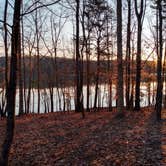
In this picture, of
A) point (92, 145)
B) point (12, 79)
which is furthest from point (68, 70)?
point (12, 79)

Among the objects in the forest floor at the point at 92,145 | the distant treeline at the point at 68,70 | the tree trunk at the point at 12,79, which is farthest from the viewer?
the distant treeline at the point at 68,70

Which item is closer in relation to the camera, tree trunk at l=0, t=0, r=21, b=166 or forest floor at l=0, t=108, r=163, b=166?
tree trunk at l=0, t=0, r=21, b=166

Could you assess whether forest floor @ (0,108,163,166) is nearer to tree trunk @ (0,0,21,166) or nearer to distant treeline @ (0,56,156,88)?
tree trunk @ (0,0,21,166)

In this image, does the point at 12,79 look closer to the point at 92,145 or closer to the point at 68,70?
the point at 92,145

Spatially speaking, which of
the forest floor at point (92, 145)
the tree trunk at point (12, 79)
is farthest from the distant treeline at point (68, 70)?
the tree trunk at point (12, 79)

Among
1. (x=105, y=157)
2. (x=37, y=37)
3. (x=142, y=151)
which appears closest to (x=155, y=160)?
(x=142, y=151)

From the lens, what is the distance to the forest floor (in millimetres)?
7221

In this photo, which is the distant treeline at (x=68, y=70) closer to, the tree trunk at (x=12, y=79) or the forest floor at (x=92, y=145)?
the forest floor at (x=92, y=145)

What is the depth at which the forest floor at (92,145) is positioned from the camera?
7.22 metres

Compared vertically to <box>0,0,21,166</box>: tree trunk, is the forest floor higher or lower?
lower

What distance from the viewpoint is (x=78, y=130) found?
11.2 metres

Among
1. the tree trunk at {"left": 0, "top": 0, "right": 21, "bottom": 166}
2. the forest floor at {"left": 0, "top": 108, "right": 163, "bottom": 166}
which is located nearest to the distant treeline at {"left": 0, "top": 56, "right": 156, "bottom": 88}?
the forest floor at {"left": 0, "top": 108, "right": 163, "bottom": 166}

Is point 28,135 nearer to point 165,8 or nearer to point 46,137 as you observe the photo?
point 46,137

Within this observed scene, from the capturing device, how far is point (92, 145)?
339 inches
